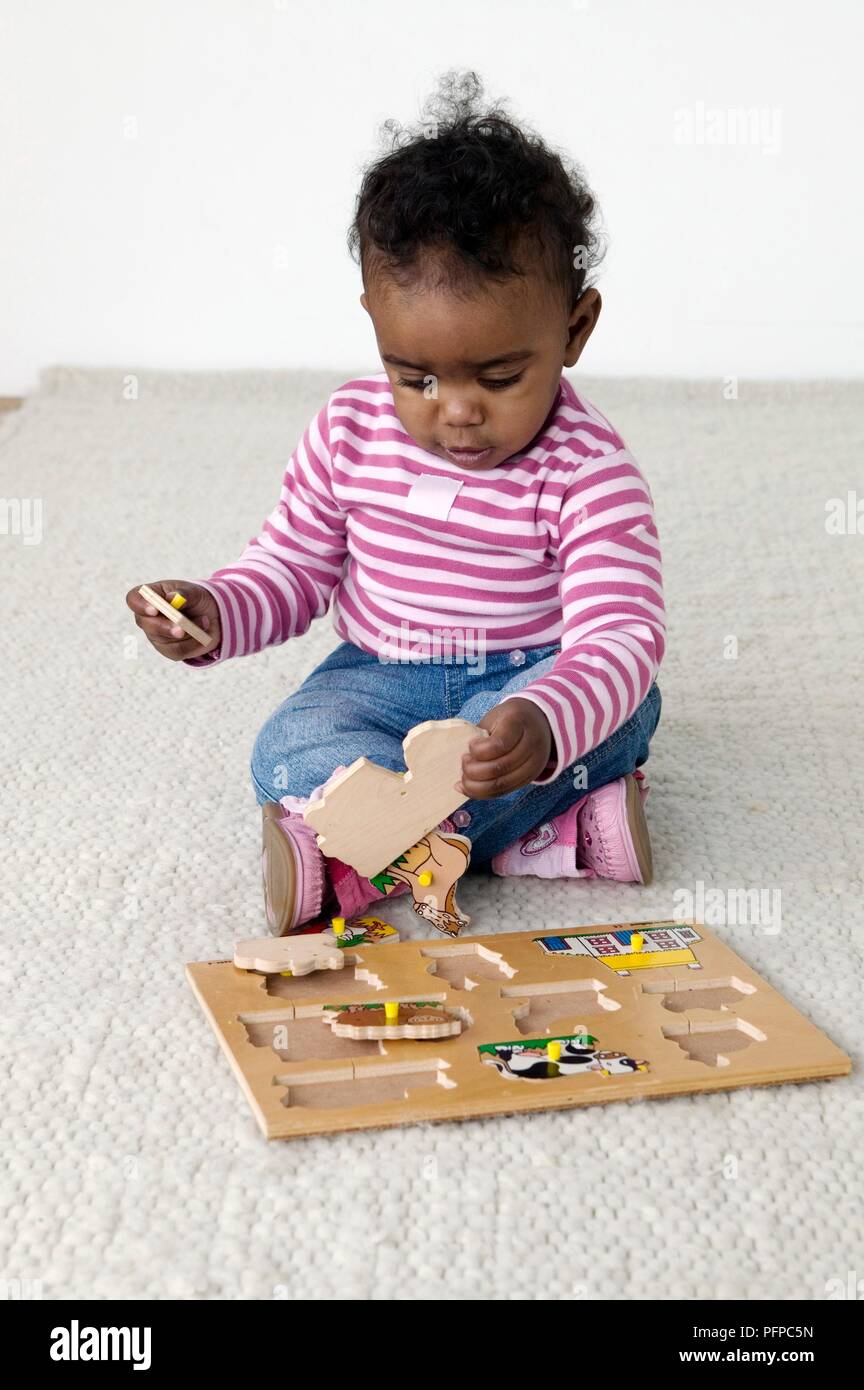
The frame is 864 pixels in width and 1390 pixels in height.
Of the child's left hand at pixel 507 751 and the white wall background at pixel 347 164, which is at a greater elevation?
the white wall background at pixel 347 164

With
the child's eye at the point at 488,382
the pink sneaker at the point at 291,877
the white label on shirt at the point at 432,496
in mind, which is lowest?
the pink sneaker at the point at 291,877

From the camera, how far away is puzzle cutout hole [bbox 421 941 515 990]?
76 centimetres

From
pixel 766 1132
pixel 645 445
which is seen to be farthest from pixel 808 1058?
pixel 645 445

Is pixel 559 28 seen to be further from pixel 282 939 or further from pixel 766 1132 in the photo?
pixel 766 1132

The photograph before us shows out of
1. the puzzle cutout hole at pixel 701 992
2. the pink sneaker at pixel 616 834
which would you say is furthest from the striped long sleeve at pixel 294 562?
the puzzle cutout hole at pixel 701 992

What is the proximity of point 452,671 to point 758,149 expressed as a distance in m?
1.43

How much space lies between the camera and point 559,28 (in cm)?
203

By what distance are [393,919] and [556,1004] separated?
13cm

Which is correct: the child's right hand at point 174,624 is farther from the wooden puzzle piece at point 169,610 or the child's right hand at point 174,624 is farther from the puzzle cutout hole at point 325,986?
the puzzle cutout hole at point 325,986

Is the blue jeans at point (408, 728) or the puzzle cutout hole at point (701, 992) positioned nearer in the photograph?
the puzzle cutout hole at point (701, 992)

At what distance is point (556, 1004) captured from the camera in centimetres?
74

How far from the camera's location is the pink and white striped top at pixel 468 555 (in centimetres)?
83

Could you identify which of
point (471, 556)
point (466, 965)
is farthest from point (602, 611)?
point (466, 965)

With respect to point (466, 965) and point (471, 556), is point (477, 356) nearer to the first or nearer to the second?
point (471, 556)
